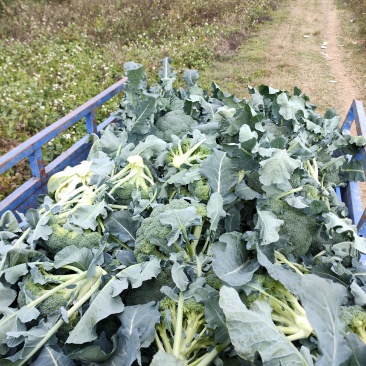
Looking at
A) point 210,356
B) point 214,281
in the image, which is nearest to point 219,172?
point 214,281

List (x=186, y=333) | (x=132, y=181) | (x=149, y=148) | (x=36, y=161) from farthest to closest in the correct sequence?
(x=36, y=161), (x=149, y=148), (x=132, y=181), (x=186, y=333)

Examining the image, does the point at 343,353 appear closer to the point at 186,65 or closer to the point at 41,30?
the point at 186,65

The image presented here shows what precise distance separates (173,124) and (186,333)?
1703mm

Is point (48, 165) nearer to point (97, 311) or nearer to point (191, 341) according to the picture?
point (97, 311)

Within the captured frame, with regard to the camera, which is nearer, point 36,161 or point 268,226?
point 268,226

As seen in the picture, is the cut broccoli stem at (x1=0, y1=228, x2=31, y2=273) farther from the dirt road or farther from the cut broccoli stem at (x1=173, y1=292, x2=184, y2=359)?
the dirt road

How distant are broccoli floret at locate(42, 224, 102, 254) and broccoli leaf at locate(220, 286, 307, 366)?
0.90 metres

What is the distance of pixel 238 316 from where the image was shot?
1324 mm

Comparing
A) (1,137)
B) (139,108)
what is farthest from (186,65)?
(139,108)

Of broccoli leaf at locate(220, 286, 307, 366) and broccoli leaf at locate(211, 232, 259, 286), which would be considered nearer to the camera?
broccoli leaf at locate(220, 286, 307, 366)

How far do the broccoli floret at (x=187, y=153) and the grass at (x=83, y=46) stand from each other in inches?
87.5

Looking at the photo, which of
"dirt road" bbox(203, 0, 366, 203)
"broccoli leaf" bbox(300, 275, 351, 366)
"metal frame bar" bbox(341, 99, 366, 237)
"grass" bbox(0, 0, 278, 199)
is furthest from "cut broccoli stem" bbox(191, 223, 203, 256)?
"dirt road" bbox(203, 0, 366, 203)

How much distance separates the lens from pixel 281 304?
5.27 feet

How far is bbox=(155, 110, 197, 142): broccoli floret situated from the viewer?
2.84m
